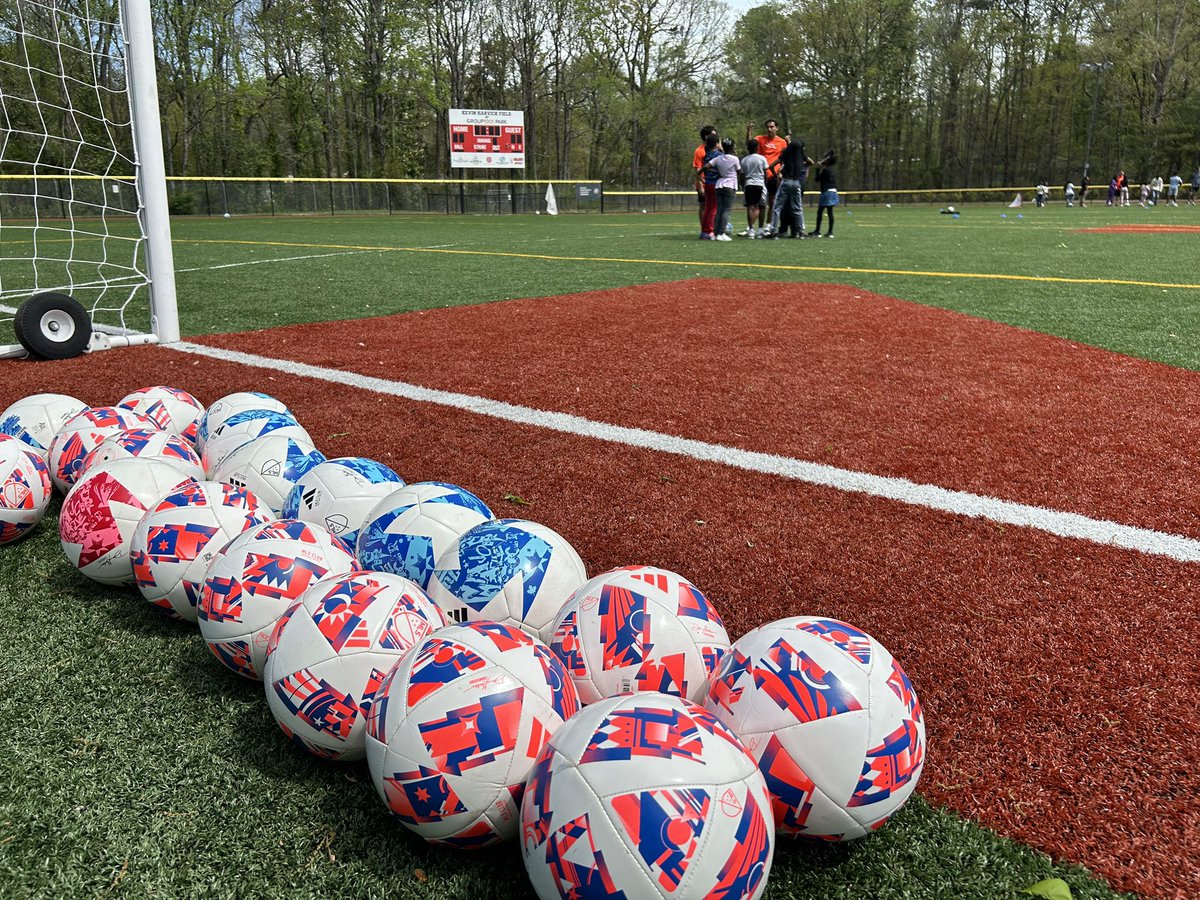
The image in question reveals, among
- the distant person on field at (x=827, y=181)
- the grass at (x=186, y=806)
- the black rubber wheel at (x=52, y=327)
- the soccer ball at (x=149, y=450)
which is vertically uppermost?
the distant person on field at (x=827, y=181)

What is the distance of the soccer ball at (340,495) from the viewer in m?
3.43

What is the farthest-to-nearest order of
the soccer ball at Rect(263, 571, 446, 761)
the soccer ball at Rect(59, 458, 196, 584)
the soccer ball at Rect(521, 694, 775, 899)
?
the soccer ball at Rect(59, 458, 196, 584)
the soccer ball at Rect(263, 571, 446, 761)
the soccer ball at Rect(521, 694, 775, 899)

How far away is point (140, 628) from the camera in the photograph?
3164mm

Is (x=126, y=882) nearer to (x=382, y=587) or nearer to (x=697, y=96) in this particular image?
(x=382, y=587)

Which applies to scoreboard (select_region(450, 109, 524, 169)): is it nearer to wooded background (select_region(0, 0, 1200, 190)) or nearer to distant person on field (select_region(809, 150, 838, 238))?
wooded background (select_region(0, 0, 1200, 190))

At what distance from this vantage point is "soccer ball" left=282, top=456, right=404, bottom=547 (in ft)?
11.3

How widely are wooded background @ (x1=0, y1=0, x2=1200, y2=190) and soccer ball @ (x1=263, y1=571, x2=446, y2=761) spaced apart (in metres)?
44.8

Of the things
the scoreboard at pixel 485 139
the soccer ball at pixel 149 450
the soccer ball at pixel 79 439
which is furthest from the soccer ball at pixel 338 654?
the scoreboard at pixel 485 139

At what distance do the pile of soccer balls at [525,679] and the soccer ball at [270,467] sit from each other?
0.38 m

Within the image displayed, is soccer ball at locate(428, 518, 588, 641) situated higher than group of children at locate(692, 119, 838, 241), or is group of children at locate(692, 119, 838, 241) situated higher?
group of children at locate(692, 119, 838, 241)

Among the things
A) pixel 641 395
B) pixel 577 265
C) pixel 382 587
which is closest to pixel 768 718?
pixel 382 587

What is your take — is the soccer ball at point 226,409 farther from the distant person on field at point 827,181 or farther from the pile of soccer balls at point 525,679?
the distant person on field at point 827,181

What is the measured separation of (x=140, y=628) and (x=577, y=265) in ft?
41.3

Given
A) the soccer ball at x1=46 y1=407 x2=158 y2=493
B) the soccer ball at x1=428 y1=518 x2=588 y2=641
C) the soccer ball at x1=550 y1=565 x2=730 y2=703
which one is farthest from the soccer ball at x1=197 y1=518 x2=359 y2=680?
the soccer ball at x1=46 y1=407 x2=158 y2=493
